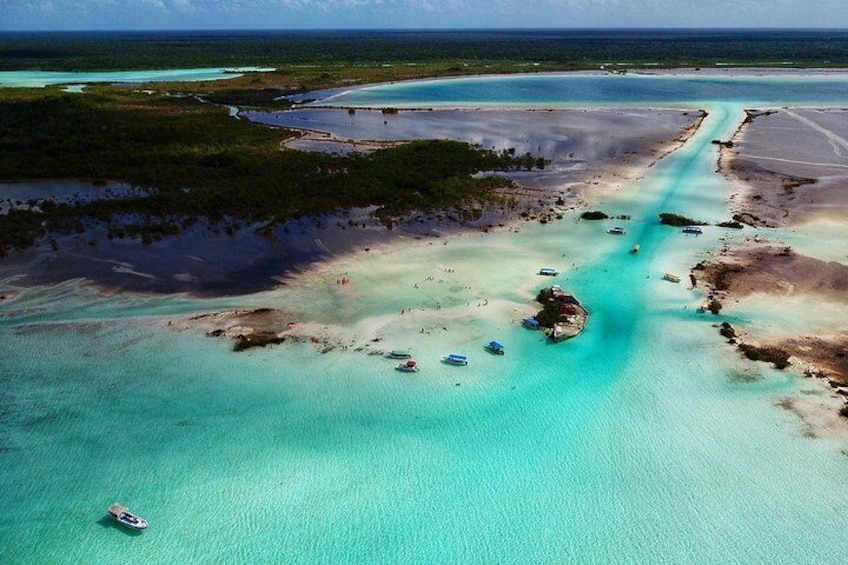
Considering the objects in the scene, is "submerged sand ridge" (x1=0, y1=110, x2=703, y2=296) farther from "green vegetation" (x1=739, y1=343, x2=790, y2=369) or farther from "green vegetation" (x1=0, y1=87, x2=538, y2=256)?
"green vegetation" (x1=739, y1=343, x2=790, y2=369)

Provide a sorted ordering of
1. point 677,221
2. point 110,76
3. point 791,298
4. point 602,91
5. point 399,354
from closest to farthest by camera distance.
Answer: point 399,354 → point 791,298 → point 677,221 → point 602,91 → point 110,76

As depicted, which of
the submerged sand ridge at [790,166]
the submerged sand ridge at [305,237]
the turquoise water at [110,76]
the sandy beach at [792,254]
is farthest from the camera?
the turquoise water at [110,76]

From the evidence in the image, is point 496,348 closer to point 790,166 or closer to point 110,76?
point 790,166

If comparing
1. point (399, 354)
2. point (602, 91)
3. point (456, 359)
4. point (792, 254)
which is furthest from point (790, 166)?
point (602, 91)

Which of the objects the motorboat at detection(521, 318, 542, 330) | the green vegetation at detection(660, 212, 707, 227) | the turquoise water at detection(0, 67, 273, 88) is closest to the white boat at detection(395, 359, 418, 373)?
the motorboat at detection(521, 318, 542, 330)

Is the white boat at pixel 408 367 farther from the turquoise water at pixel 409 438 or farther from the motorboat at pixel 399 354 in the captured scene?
the motorboat at pixel 399 354

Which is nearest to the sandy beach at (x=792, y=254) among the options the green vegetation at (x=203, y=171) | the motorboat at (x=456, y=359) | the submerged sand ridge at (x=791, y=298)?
the submerged sand ridge at (x=791, y=298)

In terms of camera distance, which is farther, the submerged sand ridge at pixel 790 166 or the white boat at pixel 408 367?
the submerged sand ridge at pixel 790 166
